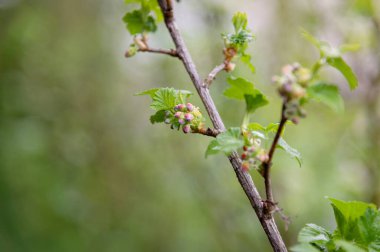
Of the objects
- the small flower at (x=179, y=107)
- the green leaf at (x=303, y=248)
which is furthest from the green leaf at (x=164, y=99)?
the green leaf at (x=303, y=248)

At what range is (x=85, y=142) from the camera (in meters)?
2.09

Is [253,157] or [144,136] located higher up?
[144,136]

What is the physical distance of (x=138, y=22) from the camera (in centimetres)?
68

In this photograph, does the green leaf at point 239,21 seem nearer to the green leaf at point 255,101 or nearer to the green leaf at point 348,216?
the green leaf at point 255,101

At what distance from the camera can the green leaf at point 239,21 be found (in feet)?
1.90

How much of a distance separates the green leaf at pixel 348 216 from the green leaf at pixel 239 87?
5.9 inches

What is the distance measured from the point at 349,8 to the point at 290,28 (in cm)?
48

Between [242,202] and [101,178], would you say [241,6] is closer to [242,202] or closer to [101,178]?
[242,202]

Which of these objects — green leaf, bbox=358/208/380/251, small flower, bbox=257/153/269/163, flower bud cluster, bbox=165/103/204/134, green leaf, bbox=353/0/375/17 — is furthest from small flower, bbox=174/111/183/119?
green leaf, bbox=353/0/375/17

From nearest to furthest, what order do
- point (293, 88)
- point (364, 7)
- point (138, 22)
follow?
point (293, 88)
point (138, 22)
point (364, 7)

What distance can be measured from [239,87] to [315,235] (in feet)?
0.60

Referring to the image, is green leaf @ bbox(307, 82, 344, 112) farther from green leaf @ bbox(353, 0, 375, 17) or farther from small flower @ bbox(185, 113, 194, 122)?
green leaf @ bbox(353, 0, 375, 17)

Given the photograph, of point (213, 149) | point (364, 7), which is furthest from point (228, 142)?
point (364, 7)

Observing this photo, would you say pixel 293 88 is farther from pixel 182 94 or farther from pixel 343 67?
pixel 182 94
